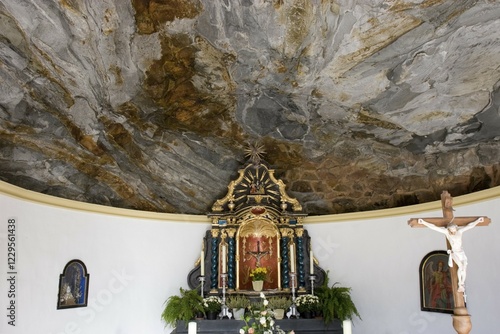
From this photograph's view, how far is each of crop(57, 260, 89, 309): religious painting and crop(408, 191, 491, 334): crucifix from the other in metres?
6.25

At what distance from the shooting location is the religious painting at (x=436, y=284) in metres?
8.41

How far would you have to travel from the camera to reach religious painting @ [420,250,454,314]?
8.41m

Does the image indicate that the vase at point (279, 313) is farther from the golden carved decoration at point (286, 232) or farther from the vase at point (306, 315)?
the golden carved decoration at point (286, 232)

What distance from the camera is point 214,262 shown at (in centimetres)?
1009

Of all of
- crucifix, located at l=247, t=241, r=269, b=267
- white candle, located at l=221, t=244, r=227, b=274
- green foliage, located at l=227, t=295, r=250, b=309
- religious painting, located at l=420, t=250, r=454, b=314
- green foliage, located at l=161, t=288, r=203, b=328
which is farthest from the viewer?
crucifix, located at l=247, t=241, r=269, b=267

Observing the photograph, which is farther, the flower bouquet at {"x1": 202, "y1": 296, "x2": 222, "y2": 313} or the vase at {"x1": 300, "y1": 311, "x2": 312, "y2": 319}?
the vase at {"x1": 300, "y1": 311, "x2": 312, "y2": 319}

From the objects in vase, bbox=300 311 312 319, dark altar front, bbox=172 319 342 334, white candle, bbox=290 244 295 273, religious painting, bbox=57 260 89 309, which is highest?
white candle, bbox=290 244 295 273

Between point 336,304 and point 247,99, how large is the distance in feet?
16.4

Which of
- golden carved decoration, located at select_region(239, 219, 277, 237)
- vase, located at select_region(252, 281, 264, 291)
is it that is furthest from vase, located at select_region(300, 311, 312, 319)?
golden carved decoration, located at select_region(239, 219, 277, 237)

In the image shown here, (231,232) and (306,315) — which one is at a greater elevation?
(231,232)

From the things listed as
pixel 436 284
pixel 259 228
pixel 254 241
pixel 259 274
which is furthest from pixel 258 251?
pixel 436 284

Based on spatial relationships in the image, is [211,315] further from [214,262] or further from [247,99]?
[247,99]

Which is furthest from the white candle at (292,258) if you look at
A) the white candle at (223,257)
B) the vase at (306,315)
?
the white candle at (223,257)

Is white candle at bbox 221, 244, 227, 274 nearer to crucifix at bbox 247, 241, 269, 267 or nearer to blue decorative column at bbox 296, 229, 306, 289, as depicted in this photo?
crucifix at bbox 247, 241, 269, 267
